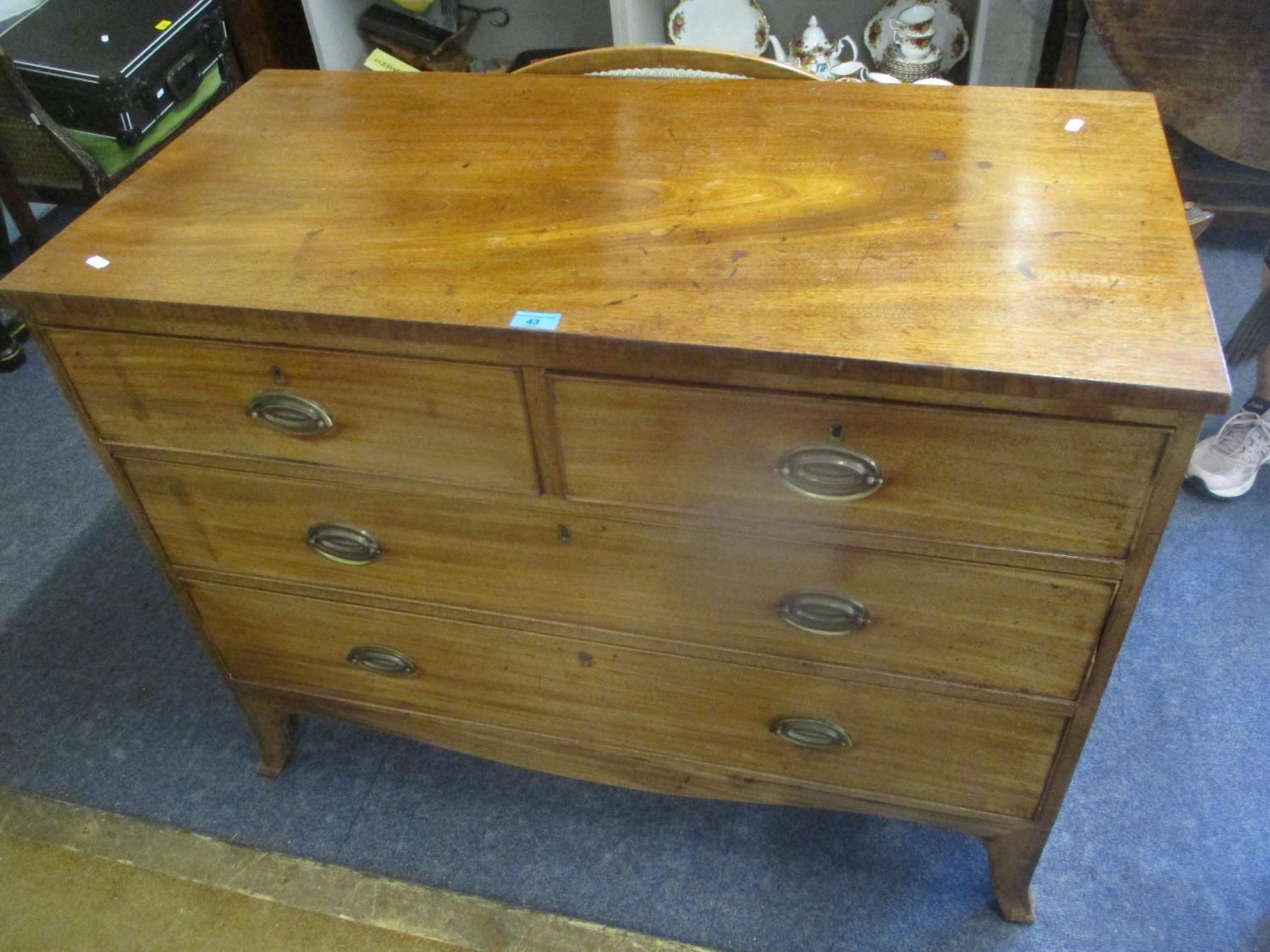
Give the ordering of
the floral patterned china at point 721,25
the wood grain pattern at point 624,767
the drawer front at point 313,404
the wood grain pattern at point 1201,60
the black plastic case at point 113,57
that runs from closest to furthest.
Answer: the drawer front at point 313,404
the wood grain pattern at point 624,767
the wood grain pattern at point 1201,60
the black plastic case at point 113,57
the floral patterned china at point 721,25

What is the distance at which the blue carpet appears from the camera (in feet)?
3.97

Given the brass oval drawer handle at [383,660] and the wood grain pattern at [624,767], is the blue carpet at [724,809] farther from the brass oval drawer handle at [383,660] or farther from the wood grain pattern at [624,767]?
the brass oval drawer handle at [383,660]

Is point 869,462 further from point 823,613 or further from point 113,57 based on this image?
point 113,57

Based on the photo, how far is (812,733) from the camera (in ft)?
3.48

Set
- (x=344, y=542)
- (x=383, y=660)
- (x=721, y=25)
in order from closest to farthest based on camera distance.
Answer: (x=344, y=542) → (x=383, y=660) → (x=721, y=25)

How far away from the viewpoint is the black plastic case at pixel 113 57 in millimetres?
1935

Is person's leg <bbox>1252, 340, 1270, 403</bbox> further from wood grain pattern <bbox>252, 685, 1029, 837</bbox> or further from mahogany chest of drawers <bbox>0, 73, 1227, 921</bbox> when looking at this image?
wood grain pattern <bbox>252, 685, 1029, 837</bbox>

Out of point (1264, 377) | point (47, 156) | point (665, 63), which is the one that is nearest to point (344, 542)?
point (665, 63)

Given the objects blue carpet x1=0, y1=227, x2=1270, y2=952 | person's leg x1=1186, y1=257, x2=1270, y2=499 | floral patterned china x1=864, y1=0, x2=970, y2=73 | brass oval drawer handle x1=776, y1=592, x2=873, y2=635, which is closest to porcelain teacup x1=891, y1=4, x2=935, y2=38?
floral patterned china x1=864, y1=0, x2=970, y2=73

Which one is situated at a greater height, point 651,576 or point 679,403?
point 679,403

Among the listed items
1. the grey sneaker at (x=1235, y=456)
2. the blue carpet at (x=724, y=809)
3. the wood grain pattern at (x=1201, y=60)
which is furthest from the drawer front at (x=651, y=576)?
the wood grain pattern at (x=1201, y=60)

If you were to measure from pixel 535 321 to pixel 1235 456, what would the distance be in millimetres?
1433

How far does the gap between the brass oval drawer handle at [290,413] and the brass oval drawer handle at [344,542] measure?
0.43ft

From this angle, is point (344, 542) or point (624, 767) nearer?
point (344, 542)
